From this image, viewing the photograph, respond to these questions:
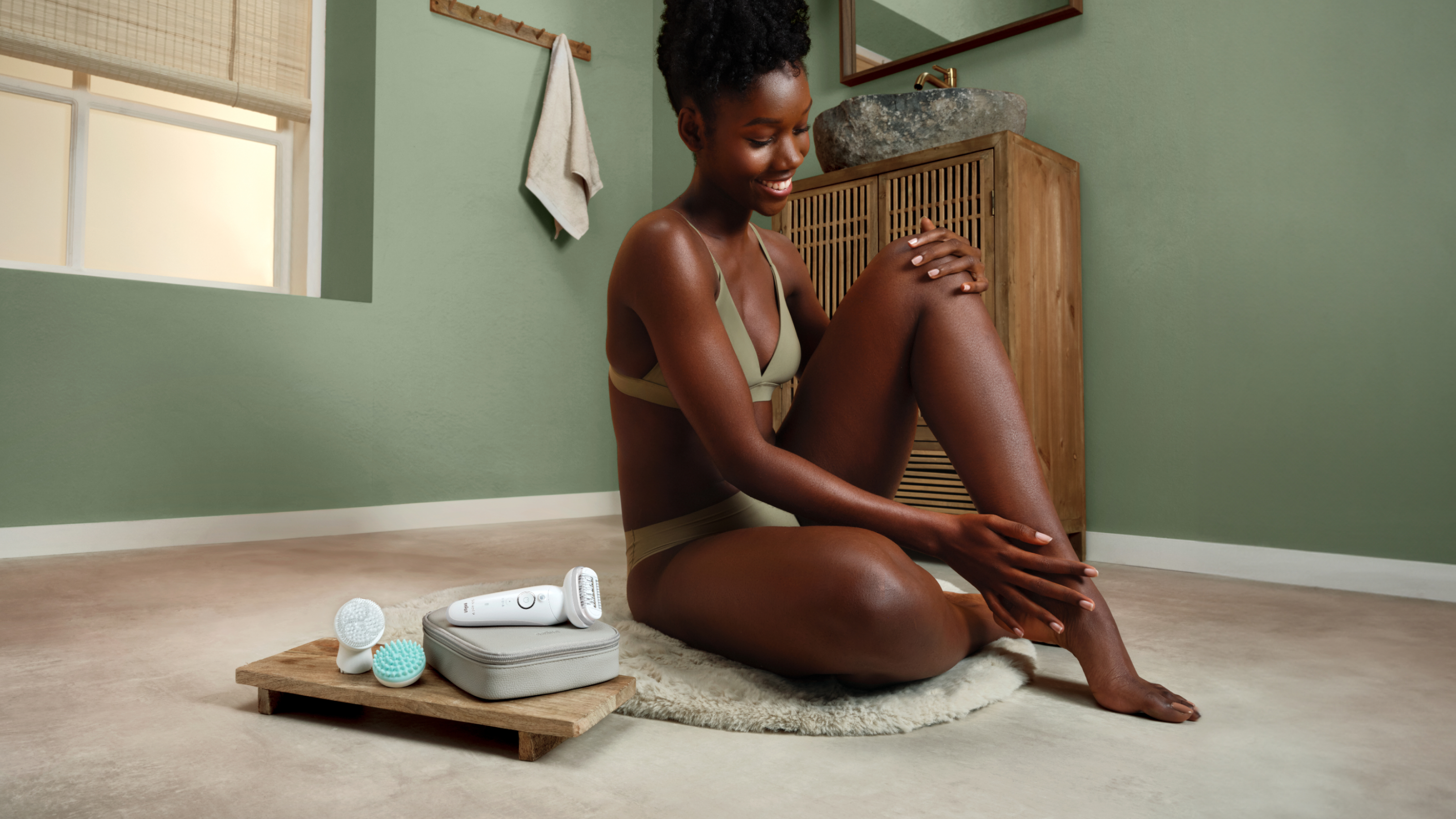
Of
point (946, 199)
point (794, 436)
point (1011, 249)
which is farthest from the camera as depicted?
point (946, 199)

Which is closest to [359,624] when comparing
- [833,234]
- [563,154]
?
[833,234]

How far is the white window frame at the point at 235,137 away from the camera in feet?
9.16

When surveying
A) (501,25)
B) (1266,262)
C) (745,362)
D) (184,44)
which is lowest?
(745,362)

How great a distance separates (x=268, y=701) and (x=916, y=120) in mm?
2173

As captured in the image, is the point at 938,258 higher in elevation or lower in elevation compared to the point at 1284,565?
higher

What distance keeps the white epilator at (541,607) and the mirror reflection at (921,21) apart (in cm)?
241

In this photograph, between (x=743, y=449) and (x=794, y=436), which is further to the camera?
(x=794, y=436)

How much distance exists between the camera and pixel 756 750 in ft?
3.11

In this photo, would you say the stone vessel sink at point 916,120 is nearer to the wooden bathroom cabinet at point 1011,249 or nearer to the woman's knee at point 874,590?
the wooden bathroom cabinet at point 1011,249

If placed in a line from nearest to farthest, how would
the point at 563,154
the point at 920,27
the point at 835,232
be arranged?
the point at 835,232
the point at 920,27
the point at 563,154

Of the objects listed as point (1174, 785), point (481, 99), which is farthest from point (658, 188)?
point (1174, 785)

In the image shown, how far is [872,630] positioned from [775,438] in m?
0.45

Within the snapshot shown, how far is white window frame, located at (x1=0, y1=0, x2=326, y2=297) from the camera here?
279 centimetres

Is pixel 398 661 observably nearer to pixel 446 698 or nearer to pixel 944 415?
pixel 446 698
